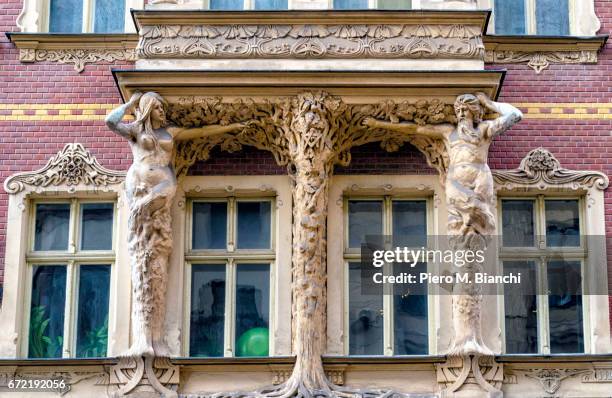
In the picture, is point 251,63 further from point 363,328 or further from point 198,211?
point 363,328

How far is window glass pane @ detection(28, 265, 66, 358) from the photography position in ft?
52.7

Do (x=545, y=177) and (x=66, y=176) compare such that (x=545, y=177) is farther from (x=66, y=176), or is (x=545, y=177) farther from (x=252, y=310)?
(x=66, y=176)

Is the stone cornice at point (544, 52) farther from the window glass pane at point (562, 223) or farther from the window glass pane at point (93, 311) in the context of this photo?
the window glass pane at point (93, 311)

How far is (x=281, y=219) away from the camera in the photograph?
53.1 feet

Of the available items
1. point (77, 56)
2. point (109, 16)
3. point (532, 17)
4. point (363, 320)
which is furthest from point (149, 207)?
point (532, 17)

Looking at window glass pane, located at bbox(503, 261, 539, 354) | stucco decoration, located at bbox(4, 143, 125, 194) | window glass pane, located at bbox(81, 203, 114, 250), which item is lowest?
window glass pane, located at bbox(503, 261, 539, 354)

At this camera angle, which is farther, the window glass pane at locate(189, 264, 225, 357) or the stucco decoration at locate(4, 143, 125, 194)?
the stucco decoration at locate(4, 143, 125, 194)

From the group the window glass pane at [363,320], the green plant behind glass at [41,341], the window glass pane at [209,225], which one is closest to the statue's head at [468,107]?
the window glass pane at [363,320]

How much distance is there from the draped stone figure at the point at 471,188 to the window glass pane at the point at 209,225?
2630 millimetres

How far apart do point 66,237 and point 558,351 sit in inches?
229

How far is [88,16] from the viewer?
17.2 meters

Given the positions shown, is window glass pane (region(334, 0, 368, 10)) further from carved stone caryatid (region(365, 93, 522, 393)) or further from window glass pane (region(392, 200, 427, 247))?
window glass pane (region(392, 200, 427, 247))

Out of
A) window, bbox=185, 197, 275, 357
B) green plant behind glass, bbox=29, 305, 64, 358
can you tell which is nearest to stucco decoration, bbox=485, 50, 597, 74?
window, bbox=185, 197, 275, 357

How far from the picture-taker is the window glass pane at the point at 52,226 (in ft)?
53.7
